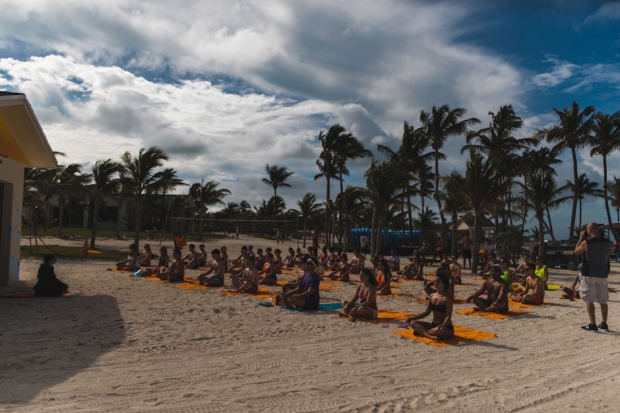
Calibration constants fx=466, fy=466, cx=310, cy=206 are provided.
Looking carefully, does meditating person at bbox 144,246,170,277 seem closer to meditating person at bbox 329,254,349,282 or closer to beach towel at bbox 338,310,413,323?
meditating person at bbox 329,254,349,282

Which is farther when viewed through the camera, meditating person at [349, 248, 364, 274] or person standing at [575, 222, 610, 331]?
meditating person at [349, 248, 364, 274]

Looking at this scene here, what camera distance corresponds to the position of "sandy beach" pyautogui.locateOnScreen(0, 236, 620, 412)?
4.14m

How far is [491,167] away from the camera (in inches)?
749

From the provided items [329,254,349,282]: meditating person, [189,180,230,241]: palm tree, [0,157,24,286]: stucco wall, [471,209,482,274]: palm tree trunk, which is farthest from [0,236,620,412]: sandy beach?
[189,180,230,241]: palm tree

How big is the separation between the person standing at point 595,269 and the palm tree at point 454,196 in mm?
12209

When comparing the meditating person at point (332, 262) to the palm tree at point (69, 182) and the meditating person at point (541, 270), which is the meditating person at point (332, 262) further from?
the palm tree at point (69, 182)

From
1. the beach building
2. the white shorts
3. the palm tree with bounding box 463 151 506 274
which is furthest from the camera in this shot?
the palm tree with bounding box 463 151 506 274

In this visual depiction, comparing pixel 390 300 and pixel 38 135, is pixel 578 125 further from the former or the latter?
pixel 38 135

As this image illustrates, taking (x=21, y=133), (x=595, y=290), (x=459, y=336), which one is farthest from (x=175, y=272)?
(x=595, y=290)

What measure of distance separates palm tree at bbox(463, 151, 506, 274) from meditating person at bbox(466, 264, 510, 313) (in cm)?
1005

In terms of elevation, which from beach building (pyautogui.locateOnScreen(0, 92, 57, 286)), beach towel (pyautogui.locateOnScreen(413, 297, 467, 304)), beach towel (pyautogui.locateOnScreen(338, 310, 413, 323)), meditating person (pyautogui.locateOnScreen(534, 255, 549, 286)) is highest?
beach building (pyautogui.locateOnScreen(0, 92, 57, 286))

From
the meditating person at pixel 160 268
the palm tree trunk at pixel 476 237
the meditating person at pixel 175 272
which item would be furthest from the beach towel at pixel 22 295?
the palm tree trunk at pixel 476 237

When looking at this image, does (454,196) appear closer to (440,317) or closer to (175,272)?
(175,272)

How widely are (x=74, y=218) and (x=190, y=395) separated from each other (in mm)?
47209
